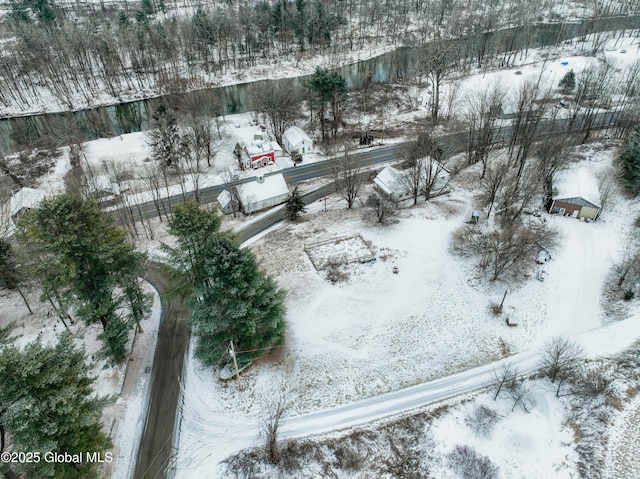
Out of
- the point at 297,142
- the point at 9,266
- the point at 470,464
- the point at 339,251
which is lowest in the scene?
the point at 470,464

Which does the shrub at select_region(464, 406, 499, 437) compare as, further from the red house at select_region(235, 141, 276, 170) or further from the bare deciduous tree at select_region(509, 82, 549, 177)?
the red house at select_region(235, 141, 276, 170)

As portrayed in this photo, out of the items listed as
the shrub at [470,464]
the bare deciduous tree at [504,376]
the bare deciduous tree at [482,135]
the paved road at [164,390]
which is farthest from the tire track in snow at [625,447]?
the bare deciduous tree at [482,135]

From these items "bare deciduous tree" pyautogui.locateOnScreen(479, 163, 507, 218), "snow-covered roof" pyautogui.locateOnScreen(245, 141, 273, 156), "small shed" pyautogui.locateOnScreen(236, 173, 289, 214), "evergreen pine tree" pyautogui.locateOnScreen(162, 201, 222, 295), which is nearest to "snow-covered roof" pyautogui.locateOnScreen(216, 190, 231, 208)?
"small shed" pyautogui.locateOnScreen(236, 173, 289, 214)

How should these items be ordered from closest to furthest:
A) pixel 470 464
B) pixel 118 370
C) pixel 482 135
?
pixel 470 464 < pixel 118 370 < pixel 482 135

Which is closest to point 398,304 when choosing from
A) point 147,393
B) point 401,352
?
point 401,352

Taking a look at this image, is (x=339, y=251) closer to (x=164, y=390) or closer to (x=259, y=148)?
(x=164, y=390)

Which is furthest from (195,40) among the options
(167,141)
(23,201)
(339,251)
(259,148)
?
(339,251)
